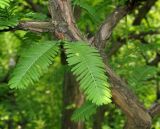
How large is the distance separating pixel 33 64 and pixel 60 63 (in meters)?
3.62

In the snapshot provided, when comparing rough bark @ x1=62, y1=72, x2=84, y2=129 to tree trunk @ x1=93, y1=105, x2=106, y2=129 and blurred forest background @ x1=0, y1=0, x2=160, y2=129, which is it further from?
tree trunk @ x1=93, y1=105, x2=106, y2=129

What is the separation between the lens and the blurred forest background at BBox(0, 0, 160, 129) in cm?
224

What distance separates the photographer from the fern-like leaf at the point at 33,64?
1.56m

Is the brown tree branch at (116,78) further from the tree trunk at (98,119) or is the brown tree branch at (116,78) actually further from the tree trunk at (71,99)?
the tree trunk at (98,119)

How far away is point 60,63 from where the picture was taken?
524 centimetres

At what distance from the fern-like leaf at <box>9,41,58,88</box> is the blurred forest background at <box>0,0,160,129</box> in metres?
0.15

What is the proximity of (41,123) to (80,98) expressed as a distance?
0.68 meters

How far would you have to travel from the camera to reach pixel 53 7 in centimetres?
180

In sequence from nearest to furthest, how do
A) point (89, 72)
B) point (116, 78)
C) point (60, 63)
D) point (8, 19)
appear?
point (89, 72)
point (8, 19)
point (116, 78)
point (60, 63)

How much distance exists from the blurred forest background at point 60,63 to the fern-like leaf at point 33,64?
0.51 feet

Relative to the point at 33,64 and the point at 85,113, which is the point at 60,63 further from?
the point at 33,64

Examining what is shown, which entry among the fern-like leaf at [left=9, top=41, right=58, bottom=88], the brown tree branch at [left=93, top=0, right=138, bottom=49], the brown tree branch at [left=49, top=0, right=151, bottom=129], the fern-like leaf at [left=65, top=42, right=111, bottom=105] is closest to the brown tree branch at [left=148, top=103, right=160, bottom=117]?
the brown tree branch at [left=49, top=0, right=151, bottom=129]

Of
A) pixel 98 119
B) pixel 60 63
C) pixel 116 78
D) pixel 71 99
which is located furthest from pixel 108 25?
pixel 98 119

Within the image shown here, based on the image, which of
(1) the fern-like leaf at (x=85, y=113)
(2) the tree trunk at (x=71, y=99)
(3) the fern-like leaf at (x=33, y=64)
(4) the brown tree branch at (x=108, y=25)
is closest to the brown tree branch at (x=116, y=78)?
(4) the brown tree branch at (x=108, y=25)
